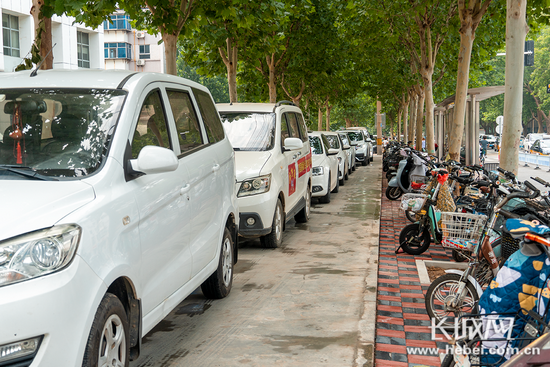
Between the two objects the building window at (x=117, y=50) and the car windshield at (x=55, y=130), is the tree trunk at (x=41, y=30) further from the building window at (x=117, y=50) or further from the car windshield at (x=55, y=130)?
the building window at (x=117, y=50)

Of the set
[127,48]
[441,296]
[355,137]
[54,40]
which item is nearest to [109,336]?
[441,296]

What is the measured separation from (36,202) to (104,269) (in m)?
0.46

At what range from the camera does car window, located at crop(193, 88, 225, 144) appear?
17.8 feet

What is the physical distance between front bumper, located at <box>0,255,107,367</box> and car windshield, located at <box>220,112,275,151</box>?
18.7 feet

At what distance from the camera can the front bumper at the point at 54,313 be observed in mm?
2486

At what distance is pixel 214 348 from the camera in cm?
448

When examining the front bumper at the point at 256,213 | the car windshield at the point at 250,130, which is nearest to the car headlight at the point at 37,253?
the front bumper at the point at 256,213

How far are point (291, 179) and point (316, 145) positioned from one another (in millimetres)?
5103

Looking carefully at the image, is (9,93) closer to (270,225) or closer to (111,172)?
(111,172)

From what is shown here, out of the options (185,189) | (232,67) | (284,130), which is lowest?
(185,189)

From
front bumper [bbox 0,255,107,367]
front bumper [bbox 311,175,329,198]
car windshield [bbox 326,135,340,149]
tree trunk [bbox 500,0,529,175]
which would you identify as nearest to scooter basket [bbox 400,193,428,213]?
tree trunk [bbox 500,0,529,175]

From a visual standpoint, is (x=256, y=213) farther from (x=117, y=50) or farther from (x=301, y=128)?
(x=117, y=50)

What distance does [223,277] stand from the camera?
5.59 meters

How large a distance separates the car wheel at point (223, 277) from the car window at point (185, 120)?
3.40ft
